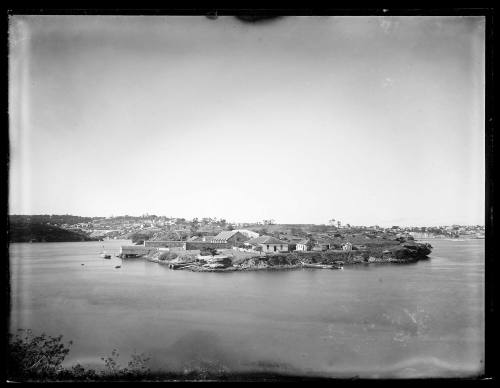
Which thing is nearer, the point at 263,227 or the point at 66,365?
the point at 66,365

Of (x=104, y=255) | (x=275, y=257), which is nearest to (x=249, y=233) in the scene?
(x=275, y=257)

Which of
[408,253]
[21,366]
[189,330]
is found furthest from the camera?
[408,253]

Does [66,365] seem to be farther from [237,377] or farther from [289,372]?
[289,372]

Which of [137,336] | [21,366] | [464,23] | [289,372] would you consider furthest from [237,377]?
[464,23]

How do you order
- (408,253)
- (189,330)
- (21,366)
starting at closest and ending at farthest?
(21,366), (189,330), (408,253)

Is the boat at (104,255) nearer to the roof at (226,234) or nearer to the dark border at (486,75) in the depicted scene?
the dark border at (486,75)

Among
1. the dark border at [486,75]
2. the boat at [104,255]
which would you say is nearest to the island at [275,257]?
the boat at [104,255]
